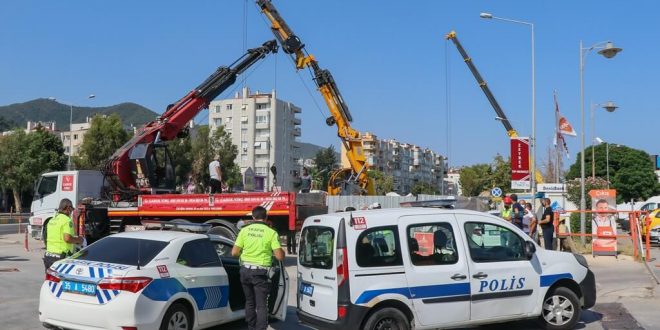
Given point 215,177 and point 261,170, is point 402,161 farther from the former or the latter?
point 215,177

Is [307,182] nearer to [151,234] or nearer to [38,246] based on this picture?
[38,246]

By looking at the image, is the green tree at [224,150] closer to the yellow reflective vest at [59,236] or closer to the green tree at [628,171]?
the green tree at [628,171]

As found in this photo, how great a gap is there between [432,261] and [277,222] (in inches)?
348

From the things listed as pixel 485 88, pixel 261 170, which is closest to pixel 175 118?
pixel 485 88

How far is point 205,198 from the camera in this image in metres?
16.5

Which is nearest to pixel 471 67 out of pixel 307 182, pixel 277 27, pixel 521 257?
pixel 277 27

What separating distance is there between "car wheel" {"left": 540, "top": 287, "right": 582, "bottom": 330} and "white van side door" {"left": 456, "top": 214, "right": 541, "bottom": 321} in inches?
12.0

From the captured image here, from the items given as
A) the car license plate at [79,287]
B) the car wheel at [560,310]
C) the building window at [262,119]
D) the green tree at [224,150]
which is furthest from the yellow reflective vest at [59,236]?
the building window at [262,119]

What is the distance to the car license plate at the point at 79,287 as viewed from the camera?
6538 millimetres

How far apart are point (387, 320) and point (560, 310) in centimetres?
267

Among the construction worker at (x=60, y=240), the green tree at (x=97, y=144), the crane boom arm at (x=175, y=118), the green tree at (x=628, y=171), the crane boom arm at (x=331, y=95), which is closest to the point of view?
the construction worker at (x=60, y=240)

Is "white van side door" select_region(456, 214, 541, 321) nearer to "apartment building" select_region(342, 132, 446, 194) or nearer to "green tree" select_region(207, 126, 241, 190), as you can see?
"green tree" select_region(207, 126, 241, 190)

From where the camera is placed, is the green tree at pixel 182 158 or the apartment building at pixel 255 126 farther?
the apartment building at pixel 255 126

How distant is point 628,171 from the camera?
76688mm
